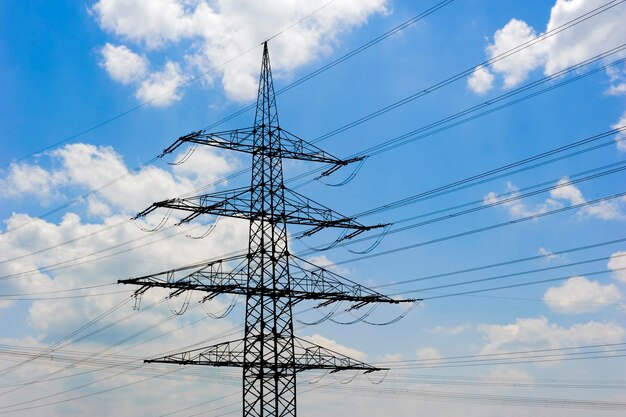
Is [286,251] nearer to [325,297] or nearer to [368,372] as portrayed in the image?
[325,297]

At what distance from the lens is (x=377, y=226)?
132 ft

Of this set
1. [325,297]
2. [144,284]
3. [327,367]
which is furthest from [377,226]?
[144,284]

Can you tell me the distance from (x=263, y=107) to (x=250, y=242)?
8.88m

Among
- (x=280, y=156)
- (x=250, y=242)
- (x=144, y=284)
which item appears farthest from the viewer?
(x=280, y=156)

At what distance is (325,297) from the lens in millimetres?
38750

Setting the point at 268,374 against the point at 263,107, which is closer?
the point at 268,374

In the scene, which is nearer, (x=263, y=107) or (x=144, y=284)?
(x=144, y=284)

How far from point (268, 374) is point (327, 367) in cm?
379

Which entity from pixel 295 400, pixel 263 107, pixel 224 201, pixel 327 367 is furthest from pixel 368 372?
pixel 263 107

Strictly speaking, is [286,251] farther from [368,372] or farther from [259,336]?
[368,372]

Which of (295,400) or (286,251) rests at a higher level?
(286,251)

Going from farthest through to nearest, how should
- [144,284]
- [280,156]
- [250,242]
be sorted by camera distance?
[280,156] < [250,242] < [144,284]

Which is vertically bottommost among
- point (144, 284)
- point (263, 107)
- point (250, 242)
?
point (144, 284)

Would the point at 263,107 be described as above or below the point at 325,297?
above
